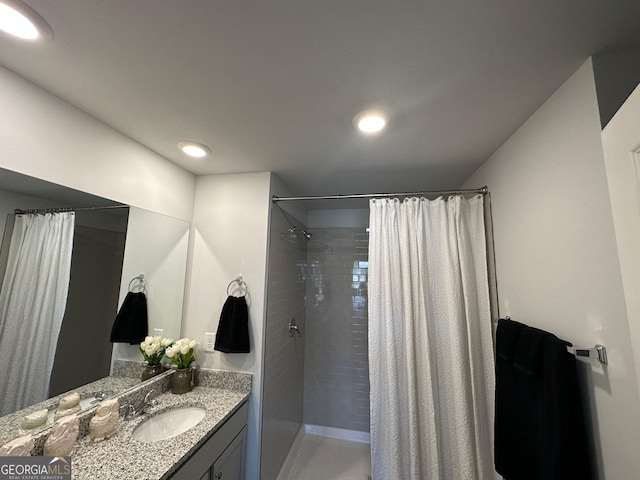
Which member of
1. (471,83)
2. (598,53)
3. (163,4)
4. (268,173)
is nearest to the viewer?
(163,4)

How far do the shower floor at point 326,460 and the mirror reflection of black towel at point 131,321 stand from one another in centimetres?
171

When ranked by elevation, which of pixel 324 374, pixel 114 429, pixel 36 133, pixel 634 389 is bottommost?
pixel 324 374

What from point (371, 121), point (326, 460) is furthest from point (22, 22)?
point (326, 460)

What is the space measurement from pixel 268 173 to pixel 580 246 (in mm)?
1842

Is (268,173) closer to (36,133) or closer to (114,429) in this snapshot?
(36,133)

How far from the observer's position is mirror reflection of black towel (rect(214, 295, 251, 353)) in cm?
179

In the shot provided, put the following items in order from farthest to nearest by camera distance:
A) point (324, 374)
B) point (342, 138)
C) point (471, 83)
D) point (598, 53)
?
point (324, 374) → point (342, 138) → point (471, 83) → point (598, 53)

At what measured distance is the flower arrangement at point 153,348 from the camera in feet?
5.59

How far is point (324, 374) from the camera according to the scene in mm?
2990

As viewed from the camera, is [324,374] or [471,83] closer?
[471,83]

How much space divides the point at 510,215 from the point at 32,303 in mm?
2472

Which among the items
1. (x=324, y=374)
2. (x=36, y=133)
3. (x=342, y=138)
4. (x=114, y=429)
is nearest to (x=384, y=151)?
(x=342, y=138)

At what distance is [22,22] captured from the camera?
0.84 metres

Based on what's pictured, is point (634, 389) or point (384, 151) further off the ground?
point (384, 151)
